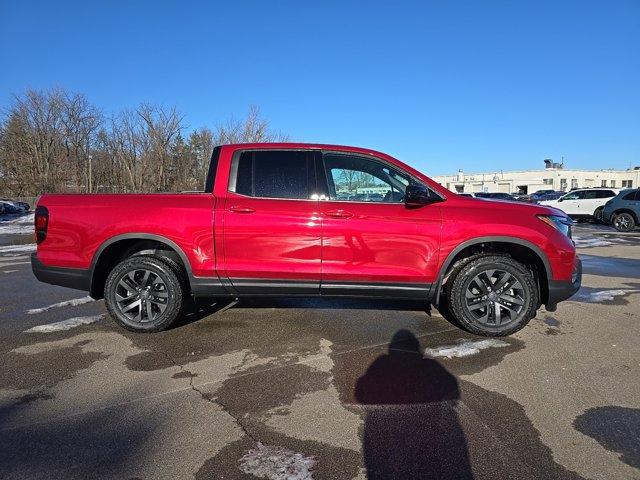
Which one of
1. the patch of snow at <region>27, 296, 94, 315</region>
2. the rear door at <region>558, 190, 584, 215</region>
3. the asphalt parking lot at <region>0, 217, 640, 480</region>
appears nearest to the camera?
the asphalt parking lot at <region>0, 217, 640, 480</region>

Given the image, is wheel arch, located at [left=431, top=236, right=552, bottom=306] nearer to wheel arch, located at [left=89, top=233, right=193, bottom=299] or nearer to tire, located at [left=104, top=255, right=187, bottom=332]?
wheel arch, located at [left=89, top=233, right=193, bottom=299]

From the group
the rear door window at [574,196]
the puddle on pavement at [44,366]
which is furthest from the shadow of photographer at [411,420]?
the rear door window at [574,196]

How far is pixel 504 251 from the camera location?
181 inches

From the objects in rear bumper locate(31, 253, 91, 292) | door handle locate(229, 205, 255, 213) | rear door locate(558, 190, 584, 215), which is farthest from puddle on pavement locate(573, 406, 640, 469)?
rear door locate(558, 190, 584, 215)

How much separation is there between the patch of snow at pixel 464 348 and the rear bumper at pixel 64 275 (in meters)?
3.55

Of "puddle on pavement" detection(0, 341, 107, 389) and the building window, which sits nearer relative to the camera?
"puddle on pavement" detection(0, 341, 107, 389)

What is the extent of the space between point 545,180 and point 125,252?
85.9 metres

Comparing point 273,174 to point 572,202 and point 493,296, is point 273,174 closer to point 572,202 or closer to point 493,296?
point 493,296

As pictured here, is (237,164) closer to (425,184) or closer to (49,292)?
(425,184)

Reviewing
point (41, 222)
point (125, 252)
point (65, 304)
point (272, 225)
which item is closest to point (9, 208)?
point (65, 304)

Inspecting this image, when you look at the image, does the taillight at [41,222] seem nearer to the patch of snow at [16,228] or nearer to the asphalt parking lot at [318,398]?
the asphalt parking lot at [318,398]

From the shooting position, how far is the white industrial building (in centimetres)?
7781

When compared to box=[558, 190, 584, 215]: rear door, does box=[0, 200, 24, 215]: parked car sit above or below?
below

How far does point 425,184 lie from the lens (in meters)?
4.39
